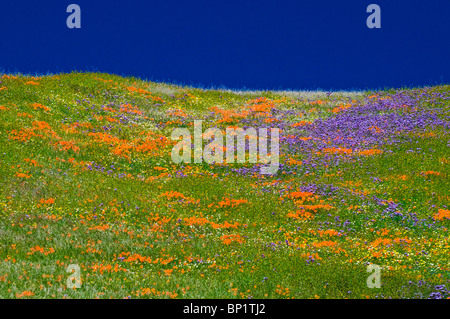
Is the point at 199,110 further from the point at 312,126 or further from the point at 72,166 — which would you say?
the point at 72,166

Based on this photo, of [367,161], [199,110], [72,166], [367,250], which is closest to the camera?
[367,250]

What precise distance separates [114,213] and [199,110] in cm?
2145

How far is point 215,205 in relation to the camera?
59.5ft

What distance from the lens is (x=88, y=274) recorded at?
36.1ft

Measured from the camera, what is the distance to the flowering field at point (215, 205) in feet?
37.3

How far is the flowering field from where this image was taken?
11.4 meters

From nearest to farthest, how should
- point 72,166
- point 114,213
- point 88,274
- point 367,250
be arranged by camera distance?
point 88,274 → point 367,250 → point 114,213 → point 72,166

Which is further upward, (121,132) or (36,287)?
(121,132)
